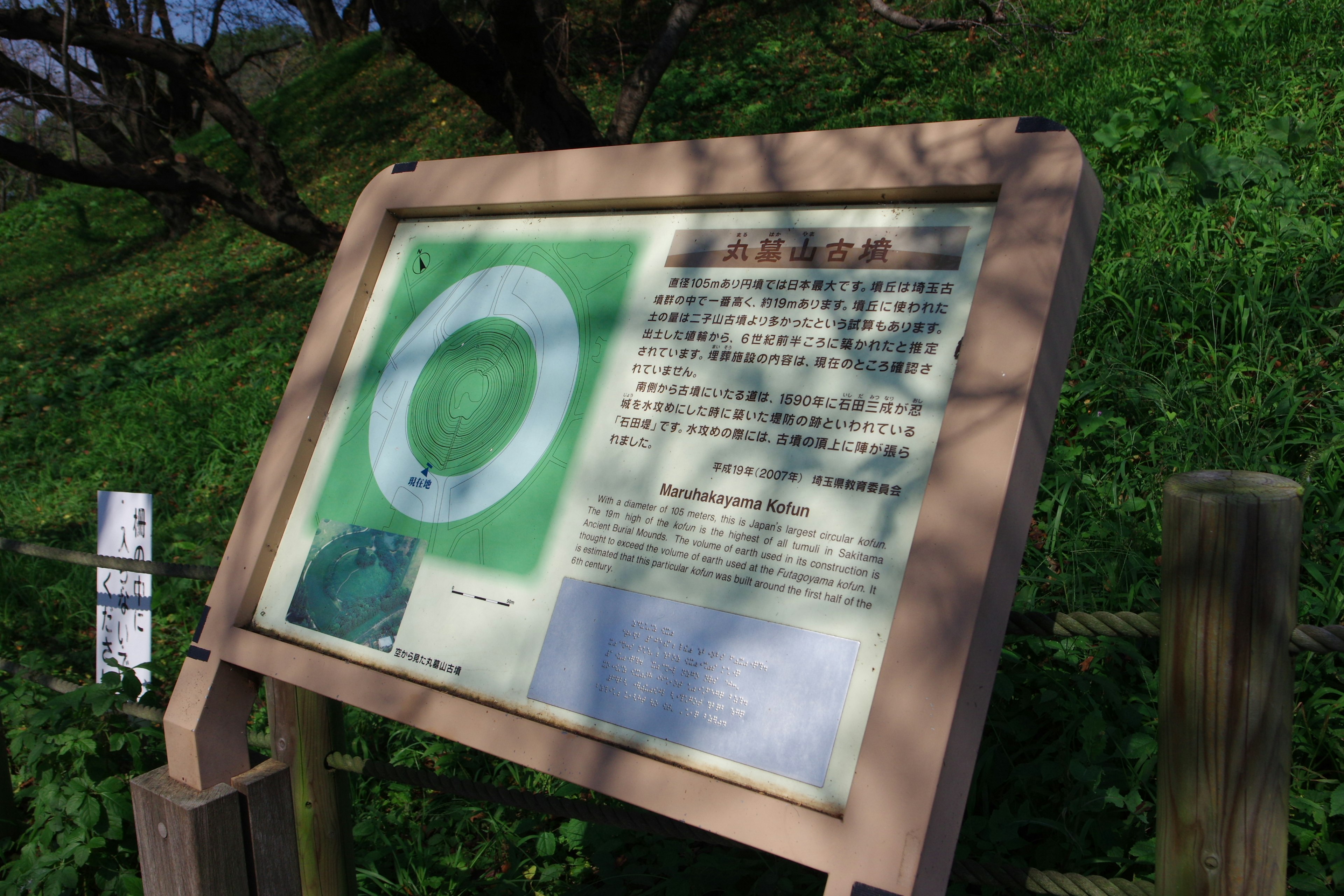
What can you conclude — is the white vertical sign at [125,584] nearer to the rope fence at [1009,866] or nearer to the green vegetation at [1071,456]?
the green vegetation at [1071,456]

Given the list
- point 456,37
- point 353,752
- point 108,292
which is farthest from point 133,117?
point 353,752

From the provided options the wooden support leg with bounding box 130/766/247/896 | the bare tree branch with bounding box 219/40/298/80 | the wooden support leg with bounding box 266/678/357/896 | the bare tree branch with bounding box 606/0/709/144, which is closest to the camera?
the wooden support leg with bounding box 130/766/247/896

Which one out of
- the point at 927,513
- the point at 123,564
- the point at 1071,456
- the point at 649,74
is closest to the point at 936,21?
the point at 649,74

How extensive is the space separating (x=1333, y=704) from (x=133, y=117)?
9549mm

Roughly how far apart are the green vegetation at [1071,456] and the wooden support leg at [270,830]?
2.62 ft

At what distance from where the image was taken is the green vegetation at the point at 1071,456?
183cm

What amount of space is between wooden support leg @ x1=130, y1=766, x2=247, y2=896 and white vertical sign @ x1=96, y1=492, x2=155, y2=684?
109 cm

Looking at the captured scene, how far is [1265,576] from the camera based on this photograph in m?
0.82

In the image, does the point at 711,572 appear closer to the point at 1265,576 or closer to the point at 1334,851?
the point at 1265,576

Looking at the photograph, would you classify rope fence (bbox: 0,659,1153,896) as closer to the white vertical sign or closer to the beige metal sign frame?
the beige metal sign frame

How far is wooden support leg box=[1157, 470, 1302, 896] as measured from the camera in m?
0.82

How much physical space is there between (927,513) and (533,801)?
82 centimetres

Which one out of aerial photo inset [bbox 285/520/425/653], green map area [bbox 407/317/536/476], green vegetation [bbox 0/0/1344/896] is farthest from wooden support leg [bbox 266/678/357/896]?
green vegetation [bbox 0/0/1344/896]

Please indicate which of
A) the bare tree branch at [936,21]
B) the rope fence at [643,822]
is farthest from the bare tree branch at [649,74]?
the rope fence at [643,822]
